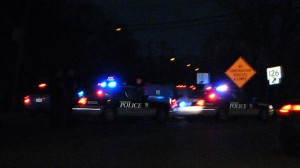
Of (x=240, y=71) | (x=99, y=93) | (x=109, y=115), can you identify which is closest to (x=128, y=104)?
(x=109, y=115)

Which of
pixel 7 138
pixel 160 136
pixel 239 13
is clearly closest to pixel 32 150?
pixel 7 138

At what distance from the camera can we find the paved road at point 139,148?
1259cm

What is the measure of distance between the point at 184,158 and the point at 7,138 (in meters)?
6.80

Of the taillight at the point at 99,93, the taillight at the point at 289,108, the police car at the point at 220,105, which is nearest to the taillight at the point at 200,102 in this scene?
the police car at the point at 220,105

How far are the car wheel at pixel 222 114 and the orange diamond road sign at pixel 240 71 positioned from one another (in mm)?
1459

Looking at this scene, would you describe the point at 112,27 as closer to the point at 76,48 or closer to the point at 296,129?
the point at 76,48

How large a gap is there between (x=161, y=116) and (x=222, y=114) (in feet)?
10.8

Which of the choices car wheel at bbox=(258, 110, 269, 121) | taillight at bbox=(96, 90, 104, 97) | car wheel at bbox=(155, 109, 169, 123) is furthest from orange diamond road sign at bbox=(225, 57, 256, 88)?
taillight at bbox=(96, 90, 104, 97)

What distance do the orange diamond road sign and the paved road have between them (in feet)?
23.3

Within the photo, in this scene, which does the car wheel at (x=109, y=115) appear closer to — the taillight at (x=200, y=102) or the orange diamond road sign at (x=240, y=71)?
the taillight at (x=200, y=102)

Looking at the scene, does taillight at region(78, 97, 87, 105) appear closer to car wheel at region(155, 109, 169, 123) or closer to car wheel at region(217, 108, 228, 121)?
car wheel at region(155, 109, 169, 123)

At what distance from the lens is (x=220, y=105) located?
1163 inches

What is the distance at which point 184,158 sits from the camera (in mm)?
13438

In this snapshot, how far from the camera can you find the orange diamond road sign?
94.0 feet
